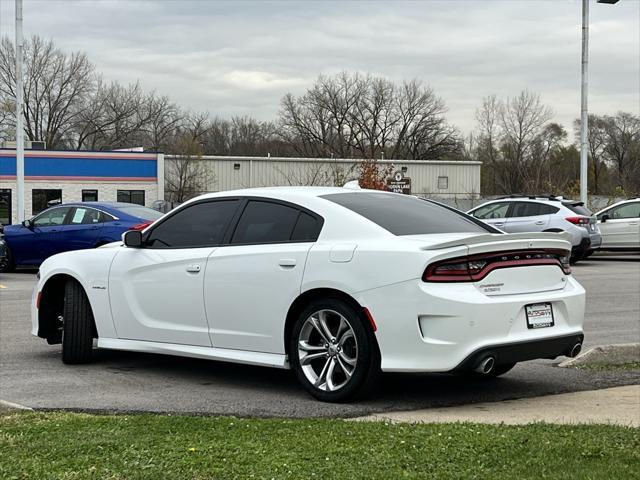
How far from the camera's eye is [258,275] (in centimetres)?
680

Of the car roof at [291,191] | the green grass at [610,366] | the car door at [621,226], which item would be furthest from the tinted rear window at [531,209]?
the car roof at [291,191]

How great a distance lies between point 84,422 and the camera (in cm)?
549

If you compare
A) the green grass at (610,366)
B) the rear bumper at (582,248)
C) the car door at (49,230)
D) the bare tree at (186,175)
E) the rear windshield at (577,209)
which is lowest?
the green grass at (610,366)


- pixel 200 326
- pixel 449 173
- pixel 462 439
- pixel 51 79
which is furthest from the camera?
pixel 51 79

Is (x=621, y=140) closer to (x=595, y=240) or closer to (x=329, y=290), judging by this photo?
(x=595, y=240)

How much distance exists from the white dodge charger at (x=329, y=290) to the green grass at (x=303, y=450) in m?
0.83

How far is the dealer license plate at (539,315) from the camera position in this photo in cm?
630

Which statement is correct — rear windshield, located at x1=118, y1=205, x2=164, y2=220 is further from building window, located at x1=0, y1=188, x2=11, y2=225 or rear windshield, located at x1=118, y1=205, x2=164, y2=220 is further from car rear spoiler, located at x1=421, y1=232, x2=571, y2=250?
building window, located at x1=0, y1=188, x2=11, y2=225

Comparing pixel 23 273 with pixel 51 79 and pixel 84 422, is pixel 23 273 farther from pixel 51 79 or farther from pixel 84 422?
pixel 51 79

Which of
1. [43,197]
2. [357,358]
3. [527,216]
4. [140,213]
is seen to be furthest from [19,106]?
[357,358]

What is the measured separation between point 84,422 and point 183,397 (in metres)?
1.26

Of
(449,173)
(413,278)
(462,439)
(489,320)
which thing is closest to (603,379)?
(489,320)

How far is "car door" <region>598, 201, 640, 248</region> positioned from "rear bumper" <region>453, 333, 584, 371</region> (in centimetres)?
1891

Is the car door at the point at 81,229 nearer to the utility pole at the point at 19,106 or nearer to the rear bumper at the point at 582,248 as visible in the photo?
the utility pole at the point at 19,106
